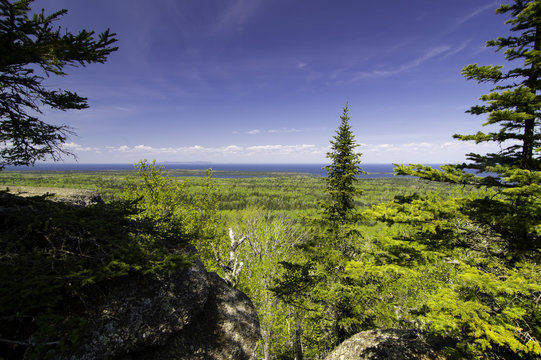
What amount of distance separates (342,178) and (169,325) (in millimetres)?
9645

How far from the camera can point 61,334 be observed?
12.2ft

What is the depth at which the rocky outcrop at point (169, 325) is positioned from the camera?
171 inches

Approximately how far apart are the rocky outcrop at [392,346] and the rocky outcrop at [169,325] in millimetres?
5818

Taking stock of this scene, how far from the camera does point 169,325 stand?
16.8ft

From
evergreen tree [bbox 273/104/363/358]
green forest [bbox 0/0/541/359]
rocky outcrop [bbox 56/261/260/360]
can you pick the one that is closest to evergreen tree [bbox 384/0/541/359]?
green forest [bbox 0/0/541/359]

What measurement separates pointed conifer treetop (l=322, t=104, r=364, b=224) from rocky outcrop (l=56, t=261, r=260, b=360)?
22.4 feet

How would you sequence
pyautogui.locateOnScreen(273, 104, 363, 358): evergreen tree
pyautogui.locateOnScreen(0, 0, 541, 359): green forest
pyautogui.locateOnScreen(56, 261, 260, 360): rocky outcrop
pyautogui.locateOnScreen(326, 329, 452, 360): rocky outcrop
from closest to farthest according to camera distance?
pyautogui.locateOnScreen(0, 0, 541, 359): green forest
pyautogui.locateOnScreen(56, 261, 260, 360): rocky outcrop
pyautogui.locateOnScreen(326, 329, 452, 360): rocky outcrop
pyautogui.locateOnScreen(273, 104, 363, 358): evergreen tree

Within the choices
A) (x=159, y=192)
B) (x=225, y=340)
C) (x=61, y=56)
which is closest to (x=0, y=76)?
(x=61, y=56)

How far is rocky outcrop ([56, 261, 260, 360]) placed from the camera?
4.34 m

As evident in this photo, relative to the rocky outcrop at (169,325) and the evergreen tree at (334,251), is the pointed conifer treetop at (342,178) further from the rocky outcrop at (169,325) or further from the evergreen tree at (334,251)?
the rocky outcrop at (169,325)

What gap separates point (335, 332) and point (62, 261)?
507 inches

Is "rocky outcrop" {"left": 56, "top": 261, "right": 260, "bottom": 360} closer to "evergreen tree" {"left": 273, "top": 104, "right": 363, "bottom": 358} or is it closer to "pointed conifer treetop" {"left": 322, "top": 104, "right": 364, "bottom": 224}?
"evergreen tree" {"left": 273, "top": 104, "right": 363, "bottom": 358}

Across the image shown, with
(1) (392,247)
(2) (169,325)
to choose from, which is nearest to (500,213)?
(1) (392,247)

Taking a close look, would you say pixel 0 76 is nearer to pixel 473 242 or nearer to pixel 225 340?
pixel 225 340
